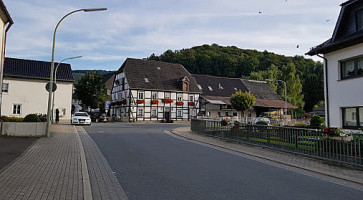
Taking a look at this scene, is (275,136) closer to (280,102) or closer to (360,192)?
(360,192)

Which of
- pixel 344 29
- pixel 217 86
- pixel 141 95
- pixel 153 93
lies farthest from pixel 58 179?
pixel 217 86

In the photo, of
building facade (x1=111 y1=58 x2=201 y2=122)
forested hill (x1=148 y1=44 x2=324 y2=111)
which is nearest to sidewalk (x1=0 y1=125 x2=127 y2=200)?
building facade (x1=111 y1=58 x2=201 y2=122)

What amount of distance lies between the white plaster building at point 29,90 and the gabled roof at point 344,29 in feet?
105

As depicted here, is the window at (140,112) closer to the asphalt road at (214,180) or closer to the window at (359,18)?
the window at (359,18)

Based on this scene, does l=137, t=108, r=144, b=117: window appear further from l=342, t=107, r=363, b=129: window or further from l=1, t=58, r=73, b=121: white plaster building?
l=342, t=107, r=363, b=129: window

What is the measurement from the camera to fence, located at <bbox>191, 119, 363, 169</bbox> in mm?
8445

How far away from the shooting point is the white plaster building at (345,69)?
13344mm

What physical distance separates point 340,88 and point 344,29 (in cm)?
321

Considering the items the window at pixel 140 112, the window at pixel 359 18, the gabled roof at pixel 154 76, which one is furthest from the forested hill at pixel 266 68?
the window at pixel 359 18

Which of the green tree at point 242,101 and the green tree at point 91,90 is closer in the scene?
the green tree at point 242,101

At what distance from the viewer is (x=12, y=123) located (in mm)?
14906

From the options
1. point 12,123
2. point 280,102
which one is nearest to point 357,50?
point 12,123

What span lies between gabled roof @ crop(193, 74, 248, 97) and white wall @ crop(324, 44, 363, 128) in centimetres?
3523

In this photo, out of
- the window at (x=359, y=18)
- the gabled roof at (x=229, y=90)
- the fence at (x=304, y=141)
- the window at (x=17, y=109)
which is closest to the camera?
the fence at (x=304, y=141)
